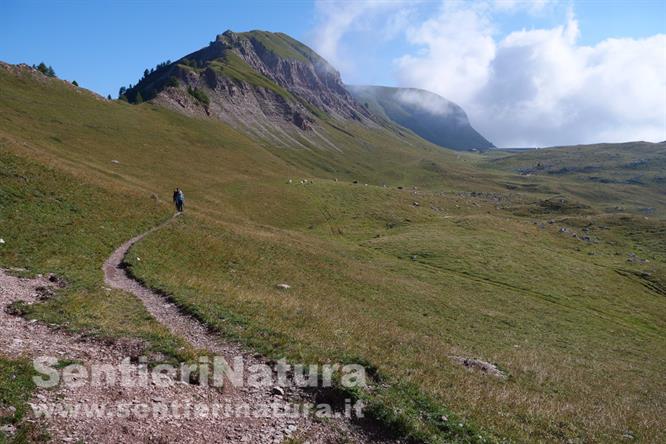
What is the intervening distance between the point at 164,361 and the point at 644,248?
104m

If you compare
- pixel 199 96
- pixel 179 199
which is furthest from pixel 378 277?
pixel 199 96

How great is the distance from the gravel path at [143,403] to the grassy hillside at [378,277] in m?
1.36

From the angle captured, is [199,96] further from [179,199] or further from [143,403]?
[143,403]

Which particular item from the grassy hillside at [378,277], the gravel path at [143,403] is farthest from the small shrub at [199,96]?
the gravel path at [143,403]

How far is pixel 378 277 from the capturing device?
43.9 metres

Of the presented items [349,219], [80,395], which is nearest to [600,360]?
[80,395]

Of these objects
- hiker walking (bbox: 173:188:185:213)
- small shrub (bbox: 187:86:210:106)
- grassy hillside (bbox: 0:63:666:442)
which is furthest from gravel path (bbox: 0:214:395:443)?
small shrub (bbox: 187:86:210:106)

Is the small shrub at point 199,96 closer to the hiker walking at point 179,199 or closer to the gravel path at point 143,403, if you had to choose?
the hiker walking at point 179,199

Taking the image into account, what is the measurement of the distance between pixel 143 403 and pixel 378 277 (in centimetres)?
3460

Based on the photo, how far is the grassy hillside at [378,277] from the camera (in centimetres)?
1577

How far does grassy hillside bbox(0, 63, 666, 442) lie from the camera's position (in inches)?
621

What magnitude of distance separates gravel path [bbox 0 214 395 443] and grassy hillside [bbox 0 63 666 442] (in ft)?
4.46

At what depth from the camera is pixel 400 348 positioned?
2136 centimetres

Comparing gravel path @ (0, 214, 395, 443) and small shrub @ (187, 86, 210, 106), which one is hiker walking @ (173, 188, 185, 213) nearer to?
gravel path @ (0, 214, 395, 443)
